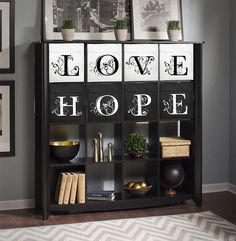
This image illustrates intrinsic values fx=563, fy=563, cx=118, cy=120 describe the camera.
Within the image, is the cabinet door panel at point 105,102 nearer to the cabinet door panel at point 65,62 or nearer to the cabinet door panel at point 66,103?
the cabinet door panel at point 66,103

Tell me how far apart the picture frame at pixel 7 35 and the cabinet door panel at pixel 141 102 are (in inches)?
38.9

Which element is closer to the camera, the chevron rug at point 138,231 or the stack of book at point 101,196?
the chevron rug at point 138,231

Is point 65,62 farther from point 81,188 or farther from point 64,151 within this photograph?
point 81,188

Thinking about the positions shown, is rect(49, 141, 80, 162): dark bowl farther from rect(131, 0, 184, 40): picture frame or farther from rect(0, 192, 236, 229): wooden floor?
rect(131, 0, 184, 40): picture frame

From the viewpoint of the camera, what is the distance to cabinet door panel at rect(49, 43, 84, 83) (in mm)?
4391

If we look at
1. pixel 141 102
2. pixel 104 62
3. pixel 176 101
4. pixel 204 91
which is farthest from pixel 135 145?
pixel 204 91

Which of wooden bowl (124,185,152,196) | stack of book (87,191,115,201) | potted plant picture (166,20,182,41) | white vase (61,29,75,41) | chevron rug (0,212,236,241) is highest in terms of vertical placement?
potted plant picture (166,20,182,41)

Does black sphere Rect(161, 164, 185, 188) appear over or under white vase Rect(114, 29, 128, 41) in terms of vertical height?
under

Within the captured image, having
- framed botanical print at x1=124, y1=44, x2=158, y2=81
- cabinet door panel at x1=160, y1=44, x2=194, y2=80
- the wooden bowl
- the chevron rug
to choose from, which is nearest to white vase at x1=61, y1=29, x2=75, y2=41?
framed botanical print at x1=124, y1=44, x2=158, y2=81

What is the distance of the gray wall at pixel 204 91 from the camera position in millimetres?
4660

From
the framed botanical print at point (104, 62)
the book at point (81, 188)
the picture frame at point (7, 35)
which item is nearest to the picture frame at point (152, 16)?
the framed botanical print at point (104, 62)

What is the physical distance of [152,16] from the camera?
4.93m

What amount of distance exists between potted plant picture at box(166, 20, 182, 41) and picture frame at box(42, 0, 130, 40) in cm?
Answer: 38

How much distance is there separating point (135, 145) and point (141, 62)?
68 cm
